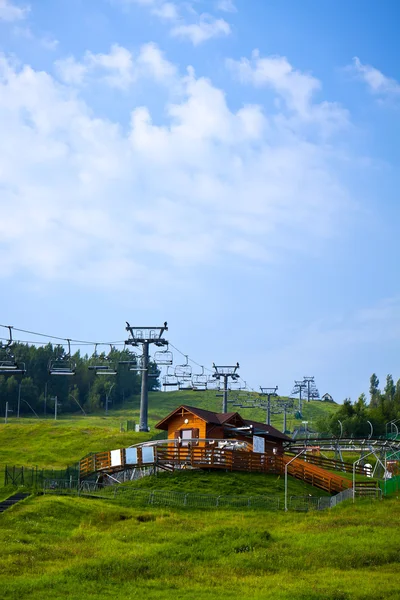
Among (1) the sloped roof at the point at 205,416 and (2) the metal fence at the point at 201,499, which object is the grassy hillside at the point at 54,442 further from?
(2) the metal fence at the point at 201,499

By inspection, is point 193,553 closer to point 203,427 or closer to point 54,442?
point 203,427

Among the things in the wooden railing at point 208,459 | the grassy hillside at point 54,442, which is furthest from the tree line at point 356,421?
the wooden railing at point 208,459

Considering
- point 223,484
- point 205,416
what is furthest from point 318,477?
point 205,416

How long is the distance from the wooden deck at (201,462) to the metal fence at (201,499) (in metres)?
4.13

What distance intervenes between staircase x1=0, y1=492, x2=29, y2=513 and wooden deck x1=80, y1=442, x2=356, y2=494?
8941mm

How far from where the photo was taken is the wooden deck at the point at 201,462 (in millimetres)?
57812

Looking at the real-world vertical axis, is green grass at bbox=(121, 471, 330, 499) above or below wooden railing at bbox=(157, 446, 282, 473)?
below

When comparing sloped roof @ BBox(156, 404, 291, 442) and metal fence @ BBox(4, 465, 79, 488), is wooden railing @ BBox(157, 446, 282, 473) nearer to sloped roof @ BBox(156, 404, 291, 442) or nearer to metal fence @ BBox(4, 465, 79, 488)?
sloped roof @ BBox(156, 404, 291, 442)

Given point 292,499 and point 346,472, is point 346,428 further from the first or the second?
point 292,499

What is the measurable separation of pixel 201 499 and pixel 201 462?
7423 millimetres

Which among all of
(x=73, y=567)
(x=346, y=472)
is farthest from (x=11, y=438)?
(x=73, y=567)

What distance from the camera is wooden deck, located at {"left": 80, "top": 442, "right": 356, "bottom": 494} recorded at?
5781cm

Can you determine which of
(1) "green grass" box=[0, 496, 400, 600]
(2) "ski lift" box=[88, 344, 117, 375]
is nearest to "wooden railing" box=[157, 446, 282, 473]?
(1) "green grass" box=[0, 496, 400, 600]

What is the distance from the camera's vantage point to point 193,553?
3631cm
